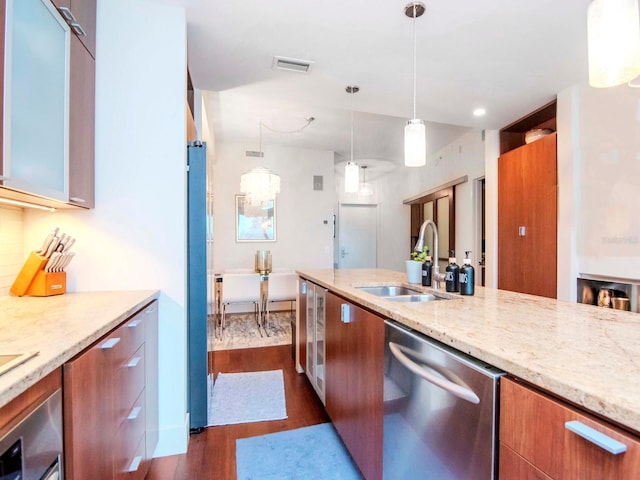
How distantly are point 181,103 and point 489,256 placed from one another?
3.73 m

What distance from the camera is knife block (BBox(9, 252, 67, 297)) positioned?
5.10ft

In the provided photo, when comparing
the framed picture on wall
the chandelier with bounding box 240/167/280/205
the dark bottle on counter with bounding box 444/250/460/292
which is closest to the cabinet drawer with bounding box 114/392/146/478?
the dark bottle on counter with bounding box 444/250/460/292

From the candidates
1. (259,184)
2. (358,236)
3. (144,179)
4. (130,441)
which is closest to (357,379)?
(130,441)

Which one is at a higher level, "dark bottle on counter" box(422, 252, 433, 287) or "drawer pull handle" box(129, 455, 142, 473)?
"dark bottle on counter" box(422, 252, 433, 287)

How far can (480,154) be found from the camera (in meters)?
4.48

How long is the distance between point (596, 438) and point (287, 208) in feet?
17.8

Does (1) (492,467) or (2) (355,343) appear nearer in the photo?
(1) (492,467)

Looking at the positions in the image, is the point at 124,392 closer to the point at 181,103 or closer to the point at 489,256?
the point at 181,103

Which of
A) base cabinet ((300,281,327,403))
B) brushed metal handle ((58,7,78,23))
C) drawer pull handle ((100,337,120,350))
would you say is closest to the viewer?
drawer pull handle ((100,337,120,350))

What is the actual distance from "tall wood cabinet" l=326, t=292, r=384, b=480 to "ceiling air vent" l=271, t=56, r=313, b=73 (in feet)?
5.96

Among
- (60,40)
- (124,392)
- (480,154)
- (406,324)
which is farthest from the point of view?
(480,154)

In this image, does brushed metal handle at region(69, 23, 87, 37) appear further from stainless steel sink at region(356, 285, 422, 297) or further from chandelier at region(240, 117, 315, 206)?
chandelier at region(240, 117, 315, 206)

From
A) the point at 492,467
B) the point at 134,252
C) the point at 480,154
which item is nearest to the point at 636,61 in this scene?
the point at 492,467

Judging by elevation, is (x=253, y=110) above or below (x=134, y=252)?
above
